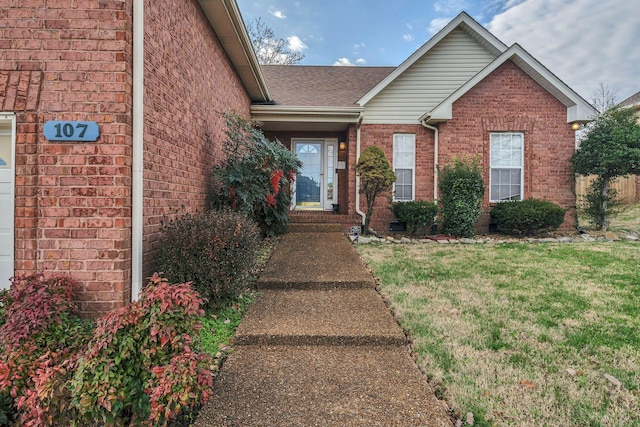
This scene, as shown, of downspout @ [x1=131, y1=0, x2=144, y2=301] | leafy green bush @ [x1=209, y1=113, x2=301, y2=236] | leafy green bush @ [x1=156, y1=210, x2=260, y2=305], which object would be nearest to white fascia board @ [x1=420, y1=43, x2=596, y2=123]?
leafy green bush @ [x1=209, y1=113, x2=301, y2=236]

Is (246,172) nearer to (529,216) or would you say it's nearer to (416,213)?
(416,213)

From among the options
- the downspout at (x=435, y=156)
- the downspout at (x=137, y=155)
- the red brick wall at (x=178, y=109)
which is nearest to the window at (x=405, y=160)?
the downspout at (x=435, y=156)

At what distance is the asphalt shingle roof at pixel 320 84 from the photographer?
9.56 metres

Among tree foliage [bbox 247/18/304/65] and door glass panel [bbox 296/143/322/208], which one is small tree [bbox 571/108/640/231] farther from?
tree foliage [bbox 247/18/304/65]

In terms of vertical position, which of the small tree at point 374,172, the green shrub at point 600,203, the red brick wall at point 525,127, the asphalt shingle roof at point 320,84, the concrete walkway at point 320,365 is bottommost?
the concrete walkway at point 320,365

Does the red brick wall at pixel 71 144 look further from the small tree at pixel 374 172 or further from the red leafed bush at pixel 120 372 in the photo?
the small tree at pixel 374 172

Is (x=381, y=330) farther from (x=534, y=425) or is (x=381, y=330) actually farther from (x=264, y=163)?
(x=264, y=163)

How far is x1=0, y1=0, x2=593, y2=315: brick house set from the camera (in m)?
2.87

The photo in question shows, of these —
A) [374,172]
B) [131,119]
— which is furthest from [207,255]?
[374,172]

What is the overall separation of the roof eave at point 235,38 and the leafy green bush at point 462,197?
518 centimetres

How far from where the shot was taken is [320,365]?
8.14ft

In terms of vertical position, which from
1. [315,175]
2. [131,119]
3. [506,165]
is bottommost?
[131,119]

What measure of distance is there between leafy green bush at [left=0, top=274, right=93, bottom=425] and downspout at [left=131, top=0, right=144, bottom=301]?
0.54 metres

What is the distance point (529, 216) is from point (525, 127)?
7.90 ft
